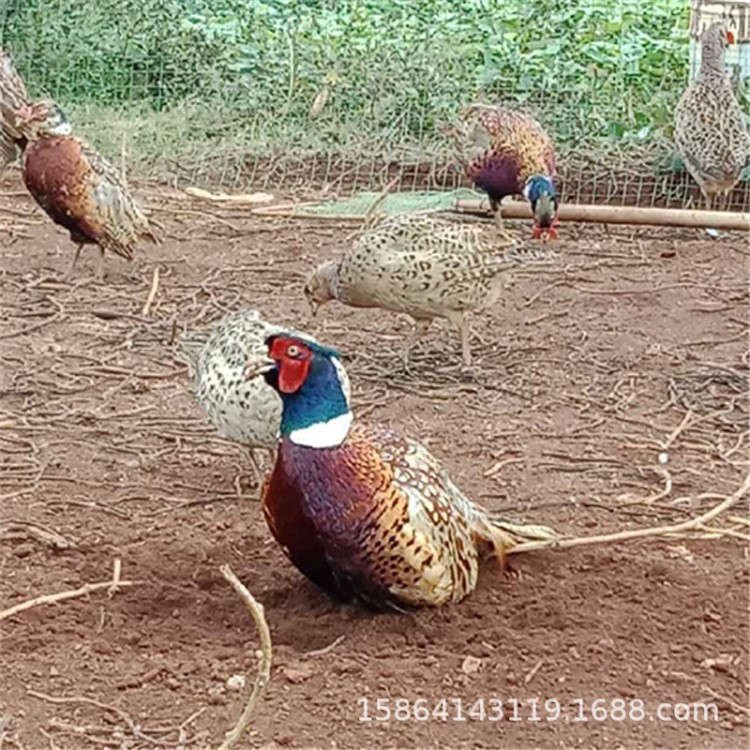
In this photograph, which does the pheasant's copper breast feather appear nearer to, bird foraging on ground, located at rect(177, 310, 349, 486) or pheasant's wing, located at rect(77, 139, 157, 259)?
pheasant's wing, located at rect(77, 139, 157, 259)

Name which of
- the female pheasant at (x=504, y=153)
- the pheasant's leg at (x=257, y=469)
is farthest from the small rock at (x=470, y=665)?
the female pheasant at (x=504, y=153)

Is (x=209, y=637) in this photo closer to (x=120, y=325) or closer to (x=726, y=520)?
(x=726, y=520)

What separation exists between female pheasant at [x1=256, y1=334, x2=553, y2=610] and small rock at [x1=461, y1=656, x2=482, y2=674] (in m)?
0.19

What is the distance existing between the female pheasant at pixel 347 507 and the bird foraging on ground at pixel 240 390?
1.80ft

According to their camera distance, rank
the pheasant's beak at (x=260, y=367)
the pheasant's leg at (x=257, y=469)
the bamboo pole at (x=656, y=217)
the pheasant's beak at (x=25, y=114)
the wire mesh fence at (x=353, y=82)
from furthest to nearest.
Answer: the wire mesh fence at (x=353, y=82) < the bamboo pole at (x=656, y=217) < the pheasant's beak at (x=25, y=114) < the pheasant's leg at (x=257, y=469) < the pheasant's beak at (x=260, y=367)

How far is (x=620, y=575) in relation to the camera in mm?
3541

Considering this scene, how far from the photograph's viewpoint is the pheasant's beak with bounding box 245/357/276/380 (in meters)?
3.35

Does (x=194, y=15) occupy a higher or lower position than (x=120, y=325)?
higher

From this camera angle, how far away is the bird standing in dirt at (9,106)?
8.44m

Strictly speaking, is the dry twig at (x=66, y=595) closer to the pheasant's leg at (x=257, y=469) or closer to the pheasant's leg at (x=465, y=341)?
the pheasant's leg at (x=257, y=469)

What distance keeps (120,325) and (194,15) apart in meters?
4.59

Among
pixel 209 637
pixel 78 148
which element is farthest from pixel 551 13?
pixel 209 637

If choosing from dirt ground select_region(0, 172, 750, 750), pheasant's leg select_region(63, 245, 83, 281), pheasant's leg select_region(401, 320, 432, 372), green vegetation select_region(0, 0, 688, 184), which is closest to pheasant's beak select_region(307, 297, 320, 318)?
dirt ground select_region(0, 172, 750, 750)

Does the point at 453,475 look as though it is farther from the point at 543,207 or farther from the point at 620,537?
the point at 543,207
